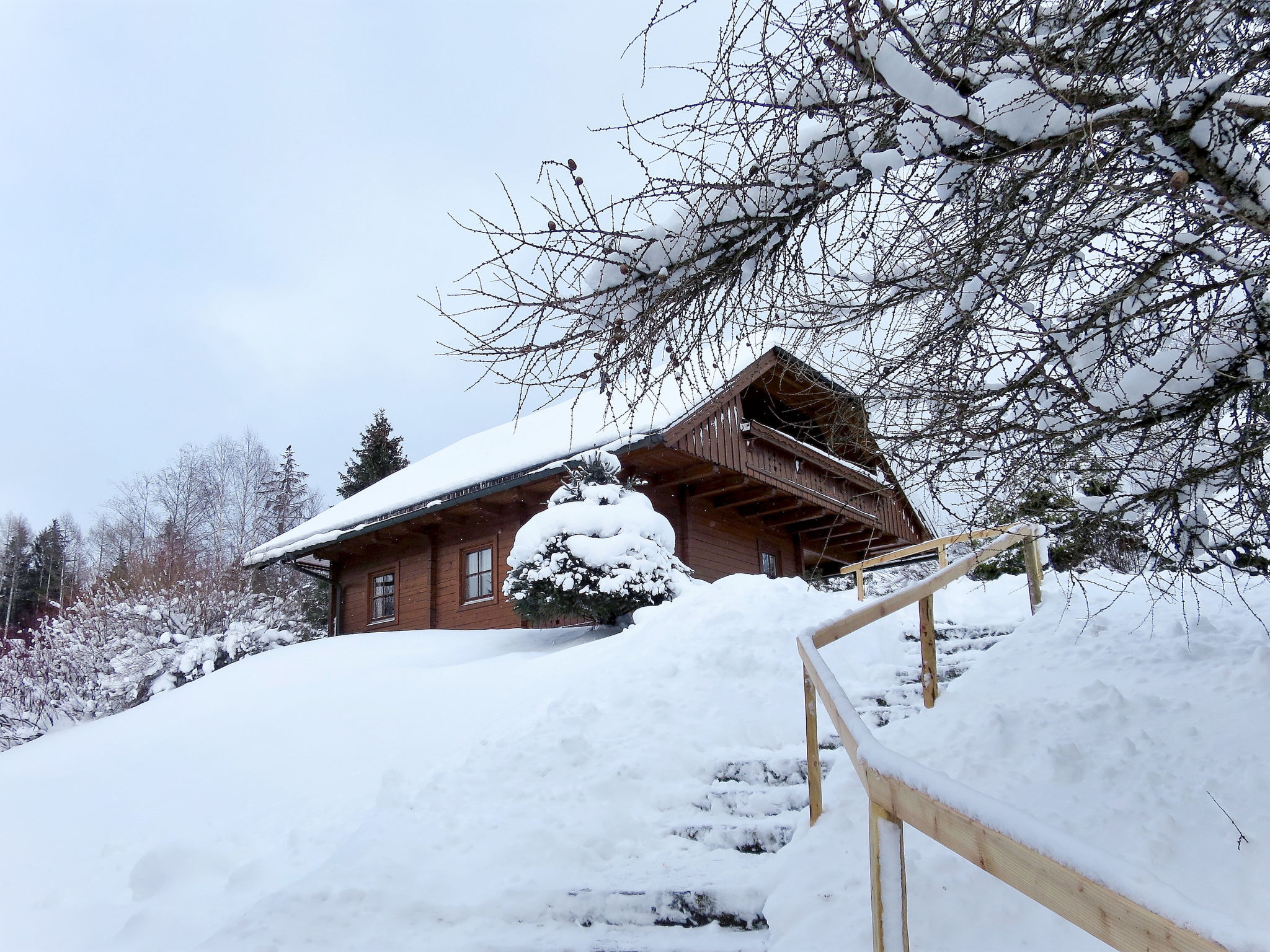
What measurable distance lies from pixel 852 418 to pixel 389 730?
4.82 meters

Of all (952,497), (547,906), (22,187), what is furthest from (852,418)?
(22,187)

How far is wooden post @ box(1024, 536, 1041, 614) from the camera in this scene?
795 centimetres

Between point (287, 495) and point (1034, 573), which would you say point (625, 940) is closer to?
point (1034, 573)

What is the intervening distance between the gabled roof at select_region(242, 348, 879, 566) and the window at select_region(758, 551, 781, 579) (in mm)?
3967

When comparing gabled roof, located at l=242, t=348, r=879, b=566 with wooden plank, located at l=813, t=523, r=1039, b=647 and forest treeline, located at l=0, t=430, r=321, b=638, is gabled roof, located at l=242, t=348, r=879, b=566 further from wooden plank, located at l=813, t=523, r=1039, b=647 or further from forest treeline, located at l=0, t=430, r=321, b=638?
forest treeline, located at l=0, t=430, r=321, b=638

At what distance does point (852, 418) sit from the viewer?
187 inches

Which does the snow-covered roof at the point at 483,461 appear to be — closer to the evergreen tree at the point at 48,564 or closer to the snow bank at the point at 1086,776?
the snow bank at the point at 1086,776

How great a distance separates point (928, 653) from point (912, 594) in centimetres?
48

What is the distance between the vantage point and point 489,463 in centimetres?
1536

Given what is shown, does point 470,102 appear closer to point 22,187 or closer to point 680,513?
point 680,513

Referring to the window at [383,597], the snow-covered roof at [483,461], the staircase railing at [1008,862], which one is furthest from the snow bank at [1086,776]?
the window at [383,597]

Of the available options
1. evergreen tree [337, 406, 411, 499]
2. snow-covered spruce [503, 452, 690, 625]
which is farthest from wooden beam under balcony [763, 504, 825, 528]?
evergreen tree [337, 406, 411, 499]

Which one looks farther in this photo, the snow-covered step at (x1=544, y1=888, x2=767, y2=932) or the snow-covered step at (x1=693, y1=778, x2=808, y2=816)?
the snow-covered step at (x1=693, y1=778, x2=808, y2=816)

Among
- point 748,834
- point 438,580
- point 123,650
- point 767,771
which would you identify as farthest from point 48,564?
point 748,834
